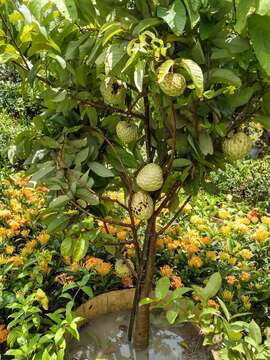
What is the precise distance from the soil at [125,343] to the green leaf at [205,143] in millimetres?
938

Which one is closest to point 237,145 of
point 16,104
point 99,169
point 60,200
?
point 99,169

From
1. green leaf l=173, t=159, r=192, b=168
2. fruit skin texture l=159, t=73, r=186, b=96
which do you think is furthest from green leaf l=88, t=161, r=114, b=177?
fruit skin texture l=159, t=73, r=186, b=96

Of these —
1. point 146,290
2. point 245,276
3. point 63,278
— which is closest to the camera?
point 146,290

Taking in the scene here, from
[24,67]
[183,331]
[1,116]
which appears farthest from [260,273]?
[1,116]

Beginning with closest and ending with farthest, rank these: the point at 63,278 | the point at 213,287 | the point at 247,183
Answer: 1. the point at 213,287
2. the point at 63,278
3. the point at 247,183

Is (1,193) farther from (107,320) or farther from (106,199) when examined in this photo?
(106,199)

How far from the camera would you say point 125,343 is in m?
1.83

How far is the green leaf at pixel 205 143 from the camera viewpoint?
1233 mm

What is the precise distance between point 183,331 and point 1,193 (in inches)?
70.6

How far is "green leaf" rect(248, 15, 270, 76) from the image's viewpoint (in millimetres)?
929

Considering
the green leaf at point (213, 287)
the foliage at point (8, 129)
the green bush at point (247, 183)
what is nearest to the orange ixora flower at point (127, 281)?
the green leaf at point (213, 287)

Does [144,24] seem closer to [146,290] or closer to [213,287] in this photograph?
[213,287]

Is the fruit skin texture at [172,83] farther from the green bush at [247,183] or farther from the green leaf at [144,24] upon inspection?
the green bush at [247,183]

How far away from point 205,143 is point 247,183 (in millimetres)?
2967
